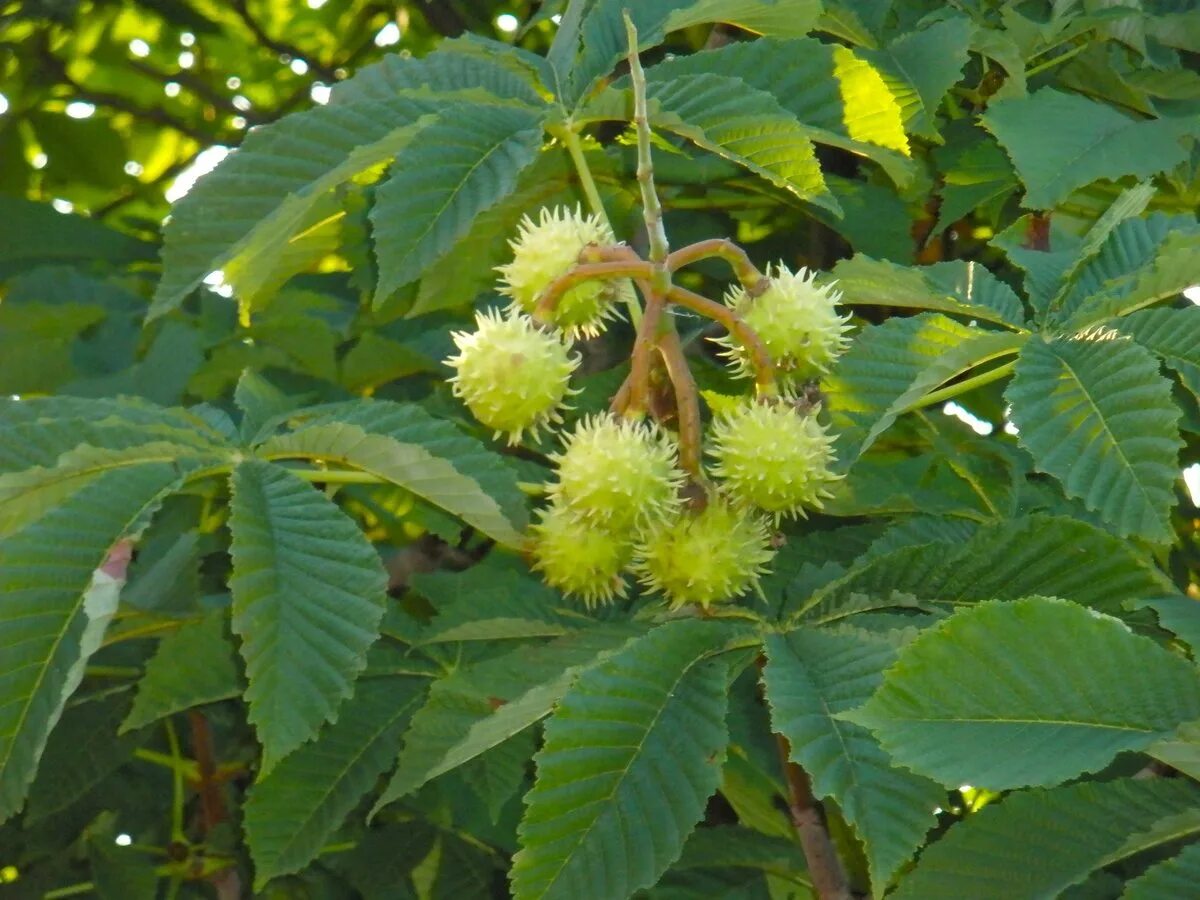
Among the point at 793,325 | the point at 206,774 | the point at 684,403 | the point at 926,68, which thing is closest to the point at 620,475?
the point at 684,403

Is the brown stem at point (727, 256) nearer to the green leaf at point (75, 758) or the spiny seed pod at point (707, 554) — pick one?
the spiny seed pod at point (707, 554)

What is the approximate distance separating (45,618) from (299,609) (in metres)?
0.20

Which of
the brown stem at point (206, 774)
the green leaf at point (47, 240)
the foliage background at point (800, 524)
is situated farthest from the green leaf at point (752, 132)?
the green leaf at point (47, 240)

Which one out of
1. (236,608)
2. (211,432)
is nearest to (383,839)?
(211,432)

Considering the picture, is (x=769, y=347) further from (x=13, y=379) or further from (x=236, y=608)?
(x=13, y=379)

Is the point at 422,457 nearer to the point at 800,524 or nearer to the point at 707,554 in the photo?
the point at 707,554

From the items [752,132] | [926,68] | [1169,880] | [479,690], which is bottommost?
[1169,880]

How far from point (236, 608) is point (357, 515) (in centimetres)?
131

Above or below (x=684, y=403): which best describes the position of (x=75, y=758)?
below

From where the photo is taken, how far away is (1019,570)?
1.31 m

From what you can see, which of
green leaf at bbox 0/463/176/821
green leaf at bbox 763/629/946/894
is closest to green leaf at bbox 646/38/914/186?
green leaf at bbox 763/629/946/894

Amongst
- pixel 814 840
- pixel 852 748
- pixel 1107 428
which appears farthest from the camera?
pixel 814 840

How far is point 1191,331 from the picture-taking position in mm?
1284

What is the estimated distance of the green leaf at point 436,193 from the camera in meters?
1.28
